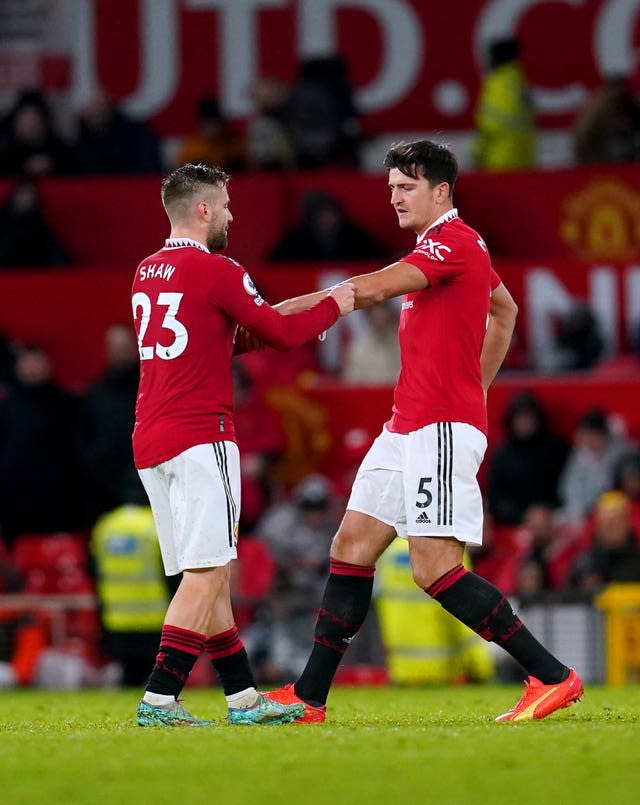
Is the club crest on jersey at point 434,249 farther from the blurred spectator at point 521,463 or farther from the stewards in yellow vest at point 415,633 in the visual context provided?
the blurred spectator at point 521,463

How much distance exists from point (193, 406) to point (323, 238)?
8.41m

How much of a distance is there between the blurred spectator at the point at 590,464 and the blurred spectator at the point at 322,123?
4.11 m

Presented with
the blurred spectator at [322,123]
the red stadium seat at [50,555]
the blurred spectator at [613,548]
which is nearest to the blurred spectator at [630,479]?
the blurred spectator at [613,548]

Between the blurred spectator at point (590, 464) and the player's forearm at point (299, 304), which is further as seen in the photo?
the blurred spectator at point (590, 464)

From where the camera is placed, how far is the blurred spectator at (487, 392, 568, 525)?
1348 cm

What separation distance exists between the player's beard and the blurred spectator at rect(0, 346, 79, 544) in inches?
279

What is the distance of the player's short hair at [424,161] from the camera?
7004mm

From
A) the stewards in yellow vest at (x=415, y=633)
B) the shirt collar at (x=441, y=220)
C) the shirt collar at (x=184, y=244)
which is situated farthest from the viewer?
the stewards in yellow vest at (x=415, y=633)

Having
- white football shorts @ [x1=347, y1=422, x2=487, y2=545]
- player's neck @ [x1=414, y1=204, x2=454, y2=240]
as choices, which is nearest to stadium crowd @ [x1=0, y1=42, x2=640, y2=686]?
white football shorts @ [x1=347, y1=422, x2=487, y2=545]

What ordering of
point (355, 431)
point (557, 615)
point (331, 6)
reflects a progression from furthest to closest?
point (331, 6) < point (355, 431) < point (557, 615)

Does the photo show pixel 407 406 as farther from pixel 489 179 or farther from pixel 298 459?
pixel 489 179

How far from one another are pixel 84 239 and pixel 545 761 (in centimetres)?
1101

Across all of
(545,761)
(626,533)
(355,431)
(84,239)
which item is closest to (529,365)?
(355,431)

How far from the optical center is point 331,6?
58.7 feet
